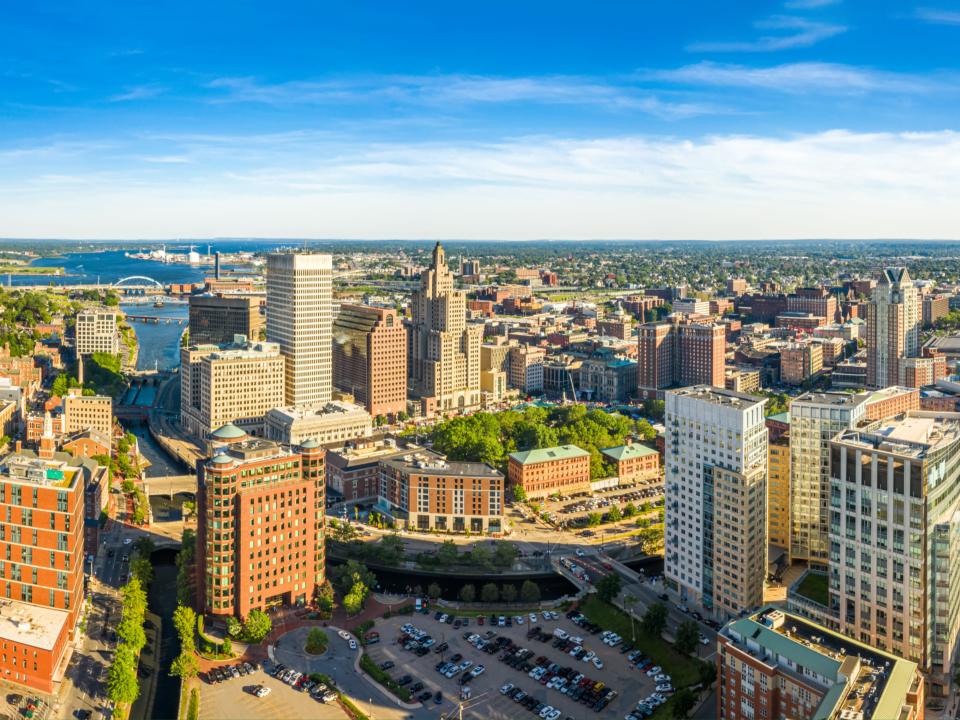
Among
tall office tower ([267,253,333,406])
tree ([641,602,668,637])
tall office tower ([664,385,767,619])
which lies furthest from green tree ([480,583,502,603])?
tall office tower ([267,253,333,406])

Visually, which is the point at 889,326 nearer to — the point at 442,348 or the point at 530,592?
the point at 442,348

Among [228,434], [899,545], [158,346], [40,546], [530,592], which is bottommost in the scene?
[530,592]

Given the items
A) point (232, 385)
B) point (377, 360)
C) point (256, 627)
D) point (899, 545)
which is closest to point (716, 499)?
point (899, 545)

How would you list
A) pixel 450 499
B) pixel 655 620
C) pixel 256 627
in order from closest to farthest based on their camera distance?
pixel 256 627 < pixel 655 620 < pixel 450 499

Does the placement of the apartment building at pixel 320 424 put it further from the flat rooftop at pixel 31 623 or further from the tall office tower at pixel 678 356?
the tall office tower at pixel 678 356

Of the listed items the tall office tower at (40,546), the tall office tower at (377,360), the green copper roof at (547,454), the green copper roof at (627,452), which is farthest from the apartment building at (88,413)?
A: the green copper roof at (627,452)
